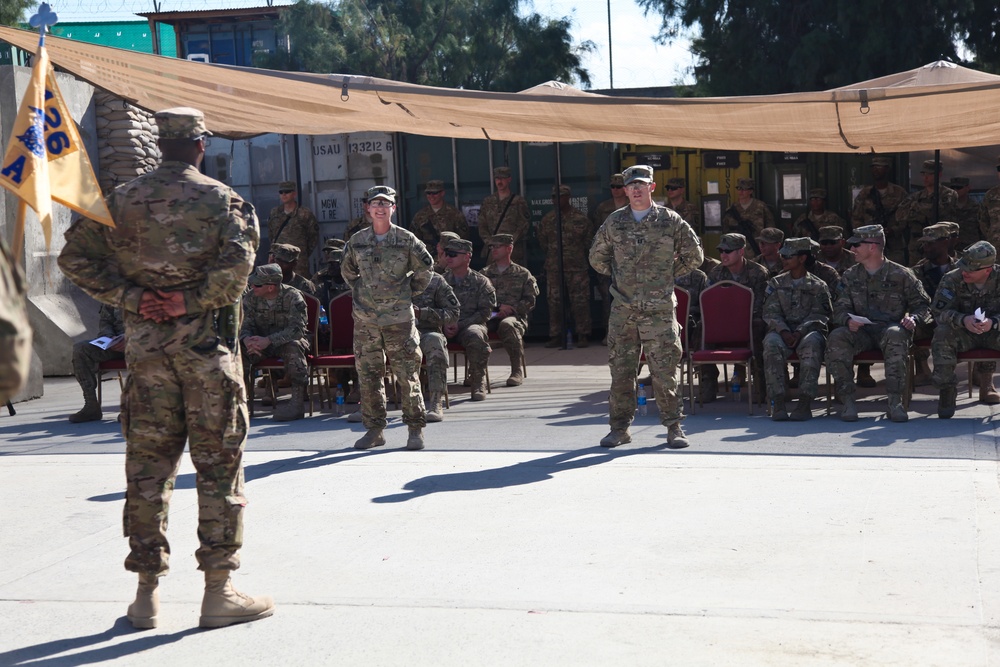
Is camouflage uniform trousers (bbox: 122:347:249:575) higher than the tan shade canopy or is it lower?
lower

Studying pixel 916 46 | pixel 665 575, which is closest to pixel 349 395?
pixel 665 575

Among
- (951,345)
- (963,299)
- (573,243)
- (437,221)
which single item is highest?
(437,221)

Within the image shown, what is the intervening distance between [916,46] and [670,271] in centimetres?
1082

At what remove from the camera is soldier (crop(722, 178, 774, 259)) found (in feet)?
49.3

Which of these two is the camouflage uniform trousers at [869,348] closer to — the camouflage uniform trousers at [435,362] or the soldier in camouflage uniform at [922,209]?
the camouflage uniform trousers at [435,362]

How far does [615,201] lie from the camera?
15219 mm

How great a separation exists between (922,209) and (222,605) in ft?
37.8

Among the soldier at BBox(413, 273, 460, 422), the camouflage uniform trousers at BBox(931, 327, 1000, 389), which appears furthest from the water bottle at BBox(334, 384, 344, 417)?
the camouflage uniform trousers at BBox(931, 327, 1000, 389)

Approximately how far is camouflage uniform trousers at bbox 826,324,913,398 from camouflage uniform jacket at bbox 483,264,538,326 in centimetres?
382

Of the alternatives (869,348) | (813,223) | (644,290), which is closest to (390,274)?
(644,290)

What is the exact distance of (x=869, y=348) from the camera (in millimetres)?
9648

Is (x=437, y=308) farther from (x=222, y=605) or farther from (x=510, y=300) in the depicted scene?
(x=222, y=605)

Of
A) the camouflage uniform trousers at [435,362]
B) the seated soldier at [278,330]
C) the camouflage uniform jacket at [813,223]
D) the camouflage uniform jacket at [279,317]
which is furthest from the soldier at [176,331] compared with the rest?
the camouflage uniform jacket at [813,223]

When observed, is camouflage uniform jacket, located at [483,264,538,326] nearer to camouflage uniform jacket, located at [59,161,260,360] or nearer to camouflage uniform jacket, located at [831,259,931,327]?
camouflage uniform jacket, located at [831,259,931,327]
